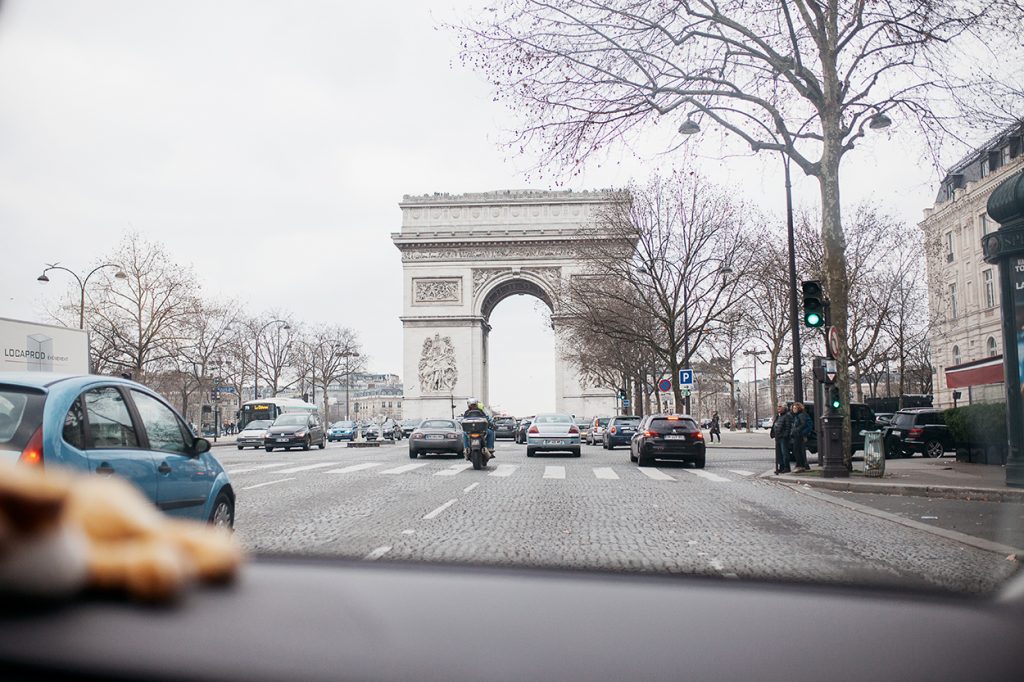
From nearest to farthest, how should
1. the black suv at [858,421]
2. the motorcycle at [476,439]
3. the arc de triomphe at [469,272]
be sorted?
the motorcycle at [476,439]
the black suv at [858,421]
the arc de triomphe at [469,272]

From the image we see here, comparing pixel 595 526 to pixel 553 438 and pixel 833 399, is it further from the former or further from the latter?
pixel 553 438

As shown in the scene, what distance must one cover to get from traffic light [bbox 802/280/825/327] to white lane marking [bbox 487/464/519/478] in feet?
22.5

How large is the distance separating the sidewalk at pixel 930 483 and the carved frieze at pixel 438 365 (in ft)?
147

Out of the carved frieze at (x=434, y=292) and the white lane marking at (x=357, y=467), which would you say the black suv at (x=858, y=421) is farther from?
the carved frieze at (x=434, y=292)

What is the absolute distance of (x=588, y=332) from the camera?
4338cm

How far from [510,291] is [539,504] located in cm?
6020

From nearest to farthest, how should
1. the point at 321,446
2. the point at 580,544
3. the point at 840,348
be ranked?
the point at 580,544, the point at 840,348, the point at 321,446

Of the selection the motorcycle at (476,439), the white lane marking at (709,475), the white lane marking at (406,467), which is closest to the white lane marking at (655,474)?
the white lane marking at (709,475)

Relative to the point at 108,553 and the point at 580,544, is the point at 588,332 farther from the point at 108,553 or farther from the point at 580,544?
the point at 108,553

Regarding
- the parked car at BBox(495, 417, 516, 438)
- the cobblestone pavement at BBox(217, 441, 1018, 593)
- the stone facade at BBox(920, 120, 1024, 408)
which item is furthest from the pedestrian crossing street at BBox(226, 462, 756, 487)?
the parked car at BBox(495, 417, 516, 438)

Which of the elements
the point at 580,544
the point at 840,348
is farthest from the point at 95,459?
the point at 840,348

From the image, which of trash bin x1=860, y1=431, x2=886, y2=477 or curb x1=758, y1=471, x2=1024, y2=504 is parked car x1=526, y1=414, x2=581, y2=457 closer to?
curb x1=758, y1=471, x2=1024, y2=504

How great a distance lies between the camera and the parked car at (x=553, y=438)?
27859 millimetres

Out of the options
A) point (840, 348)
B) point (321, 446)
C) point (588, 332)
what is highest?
point (588, 332)
